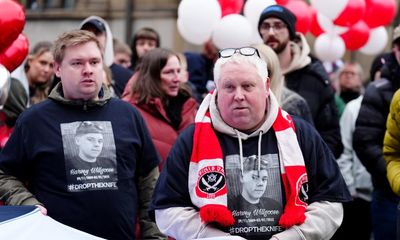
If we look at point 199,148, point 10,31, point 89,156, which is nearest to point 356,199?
point 10,31

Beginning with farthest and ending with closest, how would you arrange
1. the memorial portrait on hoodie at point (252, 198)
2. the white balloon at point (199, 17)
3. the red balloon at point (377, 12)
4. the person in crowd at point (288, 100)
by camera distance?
the red balloon at point (377, 12) → the white balloon at point (199, 17) → the person in crowd at point (288, 100) → the memorial portrait on hoodie at point (252, 198)

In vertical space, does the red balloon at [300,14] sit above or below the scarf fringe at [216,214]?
above

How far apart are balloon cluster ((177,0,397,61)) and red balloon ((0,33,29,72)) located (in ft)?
7.07

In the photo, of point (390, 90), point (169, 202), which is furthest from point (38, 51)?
point (169, 202)

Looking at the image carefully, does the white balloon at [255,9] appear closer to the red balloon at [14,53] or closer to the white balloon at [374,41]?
the red balloon at [14,53]

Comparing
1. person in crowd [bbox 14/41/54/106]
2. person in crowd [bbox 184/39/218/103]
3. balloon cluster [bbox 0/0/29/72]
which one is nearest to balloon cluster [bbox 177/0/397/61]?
person in crowd [bbox 184/39/218/103]

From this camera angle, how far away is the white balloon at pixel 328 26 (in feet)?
31.2

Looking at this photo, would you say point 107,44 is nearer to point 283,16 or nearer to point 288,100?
point 283,16

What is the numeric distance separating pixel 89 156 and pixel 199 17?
11.7 ft

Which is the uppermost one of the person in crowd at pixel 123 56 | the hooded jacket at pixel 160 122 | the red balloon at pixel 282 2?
the red balloon at pixel 282 2

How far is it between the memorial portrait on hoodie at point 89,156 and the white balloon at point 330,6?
4209 millimetres

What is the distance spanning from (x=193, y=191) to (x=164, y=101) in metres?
2.62

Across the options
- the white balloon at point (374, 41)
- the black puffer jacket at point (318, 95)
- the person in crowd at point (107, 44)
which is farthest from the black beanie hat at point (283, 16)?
the white balloon at point (374, 41)

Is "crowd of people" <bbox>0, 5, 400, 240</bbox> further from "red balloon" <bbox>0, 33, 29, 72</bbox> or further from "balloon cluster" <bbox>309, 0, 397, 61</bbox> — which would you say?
"balloon cluster" <bbox>309, 0, 397, 61</bbox>
